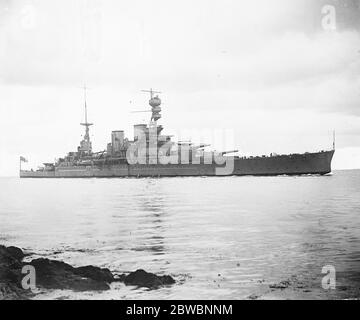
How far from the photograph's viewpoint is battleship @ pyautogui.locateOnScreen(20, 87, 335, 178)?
189 ft

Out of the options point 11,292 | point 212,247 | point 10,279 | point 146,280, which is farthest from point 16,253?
point 212,247

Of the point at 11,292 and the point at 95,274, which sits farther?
the point at 95,274

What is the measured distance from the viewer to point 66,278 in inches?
322

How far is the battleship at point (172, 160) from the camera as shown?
5769cm

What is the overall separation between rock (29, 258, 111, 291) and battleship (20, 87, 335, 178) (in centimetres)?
5025

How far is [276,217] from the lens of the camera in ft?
62.3

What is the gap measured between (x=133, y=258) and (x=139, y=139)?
58.4 metres

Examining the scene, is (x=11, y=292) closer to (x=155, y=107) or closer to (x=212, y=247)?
(x=212, y=247)

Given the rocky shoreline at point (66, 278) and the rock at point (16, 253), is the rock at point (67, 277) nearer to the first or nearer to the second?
the rocky shoreline at point (66, 278)

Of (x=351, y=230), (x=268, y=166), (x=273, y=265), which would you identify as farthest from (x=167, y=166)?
(x=273, y=265)

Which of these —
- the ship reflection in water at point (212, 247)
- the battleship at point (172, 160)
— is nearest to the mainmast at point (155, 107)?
the battleship at point (172, 160)

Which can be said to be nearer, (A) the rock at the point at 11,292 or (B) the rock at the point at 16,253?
(A) the rock at the point at 11,292

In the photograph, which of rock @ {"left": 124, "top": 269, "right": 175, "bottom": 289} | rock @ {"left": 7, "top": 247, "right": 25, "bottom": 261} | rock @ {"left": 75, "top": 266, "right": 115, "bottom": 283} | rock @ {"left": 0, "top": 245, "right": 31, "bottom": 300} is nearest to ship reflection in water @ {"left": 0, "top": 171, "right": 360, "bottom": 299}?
rock @ {"left": 124, "top": 269, "right": 175, "bottom": 289}

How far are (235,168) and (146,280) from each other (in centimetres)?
5730
